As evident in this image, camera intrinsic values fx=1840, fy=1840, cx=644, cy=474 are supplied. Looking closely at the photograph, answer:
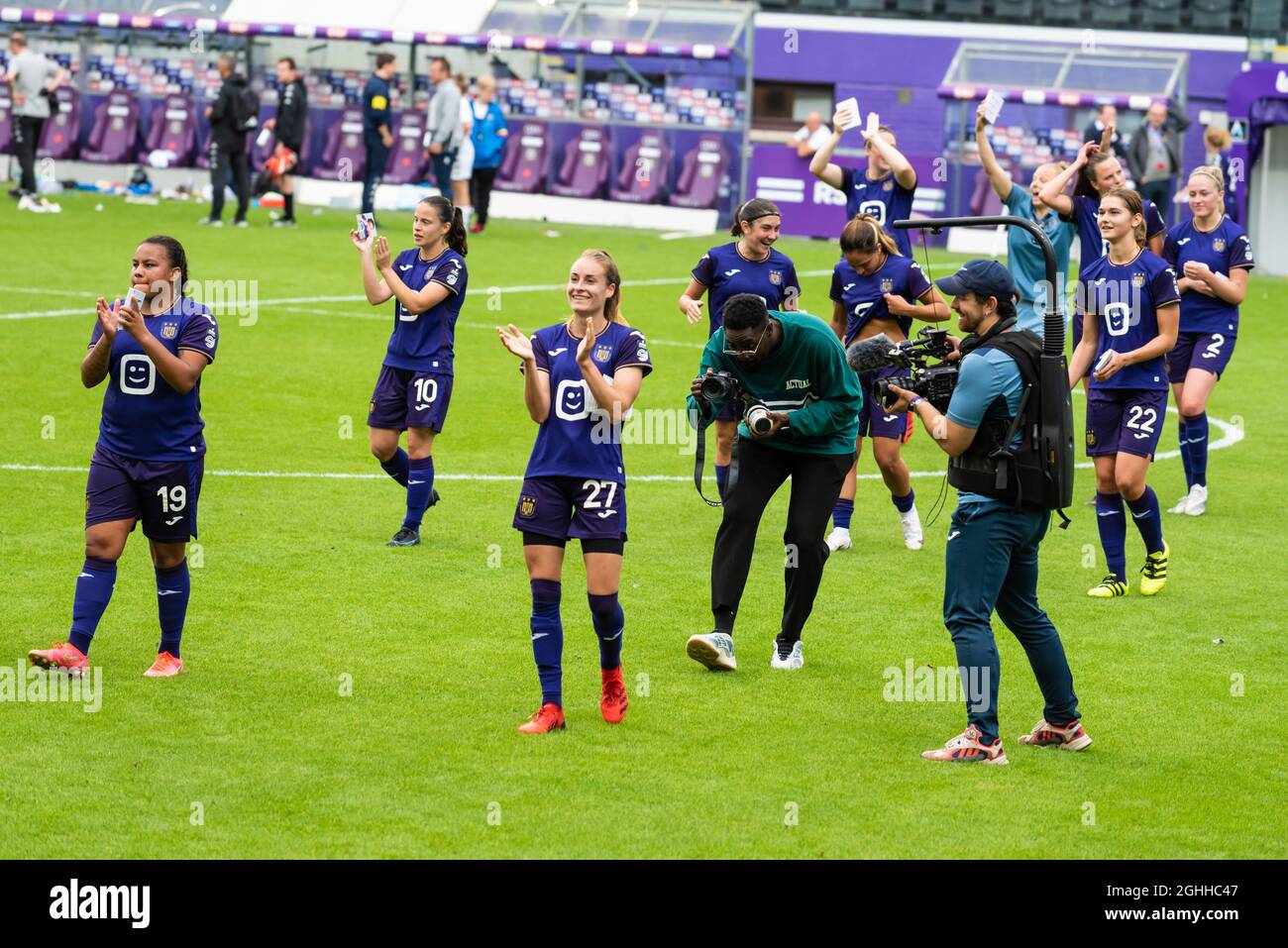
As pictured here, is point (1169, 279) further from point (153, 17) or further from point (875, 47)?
point (875, 47)

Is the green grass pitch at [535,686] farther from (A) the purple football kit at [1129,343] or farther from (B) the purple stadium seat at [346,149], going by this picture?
(B) the purple stadium seat at [346,149]

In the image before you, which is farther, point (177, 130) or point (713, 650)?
point (177, 130)

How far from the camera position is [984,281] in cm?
758

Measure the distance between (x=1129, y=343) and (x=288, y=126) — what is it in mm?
21163

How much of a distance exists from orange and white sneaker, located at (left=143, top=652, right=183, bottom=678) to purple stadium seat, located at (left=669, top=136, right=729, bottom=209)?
81.6ft

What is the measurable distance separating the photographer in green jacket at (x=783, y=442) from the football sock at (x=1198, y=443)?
481 cm

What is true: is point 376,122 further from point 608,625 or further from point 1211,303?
point 608,625

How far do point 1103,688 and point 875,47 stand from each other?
123 feet

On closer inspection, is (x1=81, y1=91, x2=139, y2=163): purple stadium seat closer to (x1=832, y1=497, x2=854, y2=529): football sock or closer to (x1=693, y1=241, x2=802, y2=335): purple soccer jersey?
(x1=693, y1=241, x2=802, y2=335): purple soccer jersey

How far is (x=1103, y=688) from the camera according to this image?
30.0 ft

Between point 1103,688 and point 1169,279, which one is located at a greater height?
point 1169,279

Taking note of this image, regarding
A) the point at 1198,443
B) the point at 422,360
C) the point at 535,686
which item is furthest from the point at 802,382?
the point at 1198,443

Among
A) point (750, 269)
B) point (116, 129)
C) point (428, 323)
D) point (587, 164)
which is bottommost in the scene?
point (116, 129)
